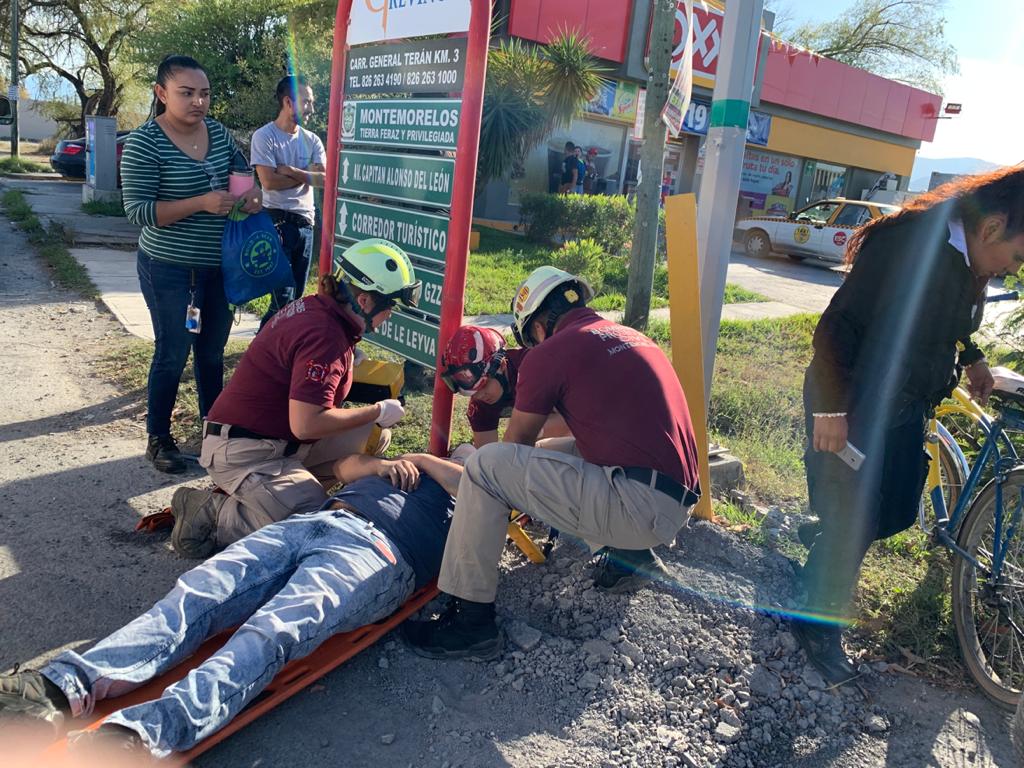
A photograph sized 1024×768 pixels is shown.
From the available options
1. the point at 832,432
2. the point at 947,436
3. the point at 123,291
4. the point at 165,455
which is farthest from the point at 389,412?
the point at 123,291

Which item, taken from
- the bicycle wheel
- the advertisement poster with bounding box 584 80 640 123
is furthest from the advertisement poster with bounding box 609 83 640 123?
the bicycle wheel

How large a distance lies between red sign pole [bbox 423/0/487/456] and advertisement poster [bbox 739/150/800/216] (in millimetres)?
23332

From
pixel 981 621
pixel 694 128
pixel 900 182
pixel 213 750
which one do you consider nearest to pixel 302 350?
pixel 213 750

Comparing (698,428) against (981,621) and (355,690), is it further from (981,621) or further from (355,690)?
(355,690)

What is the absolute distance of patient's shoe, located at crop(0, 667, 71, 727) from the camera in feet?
6.64

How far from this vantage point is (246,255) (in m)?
4.23

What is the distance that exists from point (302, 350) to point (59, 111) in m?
41.1

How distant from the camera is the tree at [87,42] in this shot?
1137 inches

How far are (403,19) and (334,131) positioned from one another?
919mm

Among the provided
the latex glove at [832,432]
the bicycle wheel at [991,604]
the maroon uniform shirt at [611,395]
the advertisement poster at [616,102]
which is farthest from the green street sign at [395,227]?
the advertisement poster at [616,102]

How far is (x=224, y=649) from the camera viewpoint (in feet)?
7.46

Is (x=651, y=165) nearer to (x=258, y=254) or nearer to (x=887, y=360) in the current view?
(x=258, y=254)

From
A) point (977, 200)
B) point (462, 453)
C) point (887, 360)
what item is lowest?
point (462, 453)

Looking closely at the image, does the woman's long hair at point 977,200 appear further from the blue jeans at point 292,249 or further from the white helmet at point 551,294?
the blue jeans at point 292,249
